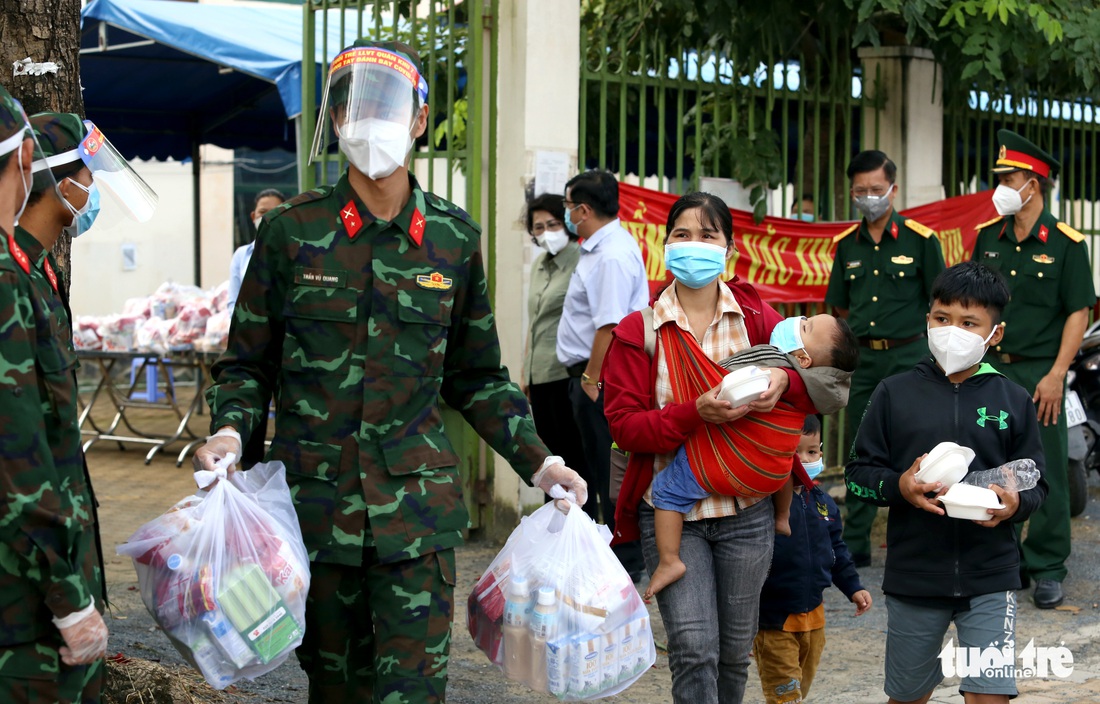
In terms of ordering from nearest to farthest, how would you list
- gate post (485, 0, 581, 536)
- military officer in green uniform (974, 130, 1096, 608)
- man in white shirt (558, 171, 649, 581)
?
1. man in white shirt (558, 171, 649, 581)
2. military officer in green uniform (974, 130, 1096, 608)
3. gate post (485, 0, 581, 536)

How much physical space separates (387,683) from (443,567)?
30cm

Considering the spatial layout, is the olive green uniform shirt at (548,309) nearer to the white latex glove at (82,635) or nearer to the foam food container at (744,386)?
the foam food container at (744,386)

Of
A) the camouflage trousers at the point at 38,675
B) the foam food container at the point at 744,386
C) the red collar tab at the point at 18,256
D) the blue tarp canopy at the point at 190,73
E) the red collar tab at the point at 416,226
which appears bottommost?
the camouflage trousers at the point at 38,675

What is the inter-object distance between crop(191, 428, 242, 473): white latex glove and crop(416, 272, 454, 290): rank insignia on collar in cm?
56

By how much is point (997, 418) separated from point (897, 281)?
290cm

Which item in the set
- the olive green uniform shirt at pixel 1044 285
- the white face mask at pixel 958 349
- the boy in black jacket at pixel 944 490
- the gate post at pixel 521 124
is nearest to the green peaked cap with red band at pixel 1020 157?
the olive green uniform shirt at pixel 1044 285

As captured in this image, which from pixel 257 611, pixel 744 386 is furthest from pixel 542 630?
pixel 744 386

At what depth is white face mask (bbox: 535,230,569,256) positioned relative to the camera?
6.34 meters

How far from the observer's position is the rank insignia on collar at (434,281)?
3.12m

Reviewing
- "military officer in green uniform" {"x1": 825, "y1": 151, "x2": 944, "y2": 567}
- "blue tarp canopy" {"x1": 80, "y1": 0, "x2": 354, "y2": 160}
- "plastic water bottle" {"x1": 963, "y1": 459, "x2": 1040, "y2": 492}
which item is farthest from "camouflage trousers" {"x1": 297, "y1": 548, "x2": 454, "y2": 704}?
"blue tarp canopy" {"x1": 80, "y1": 0, "x2": 354, "y2": 160}

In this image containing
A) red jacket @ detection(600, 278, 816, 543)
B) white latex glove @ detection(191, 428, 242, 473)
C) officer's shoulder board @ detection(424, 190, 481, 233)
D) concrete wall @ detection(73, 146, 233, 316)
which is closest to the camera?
white latex glove @ detection(191, 428, 242, 473)

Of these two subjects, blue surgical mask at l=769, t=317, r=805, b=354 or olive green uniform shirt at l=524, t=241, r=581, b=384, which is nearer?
blue surgical mask at l=769, t=317, r=805, b=354

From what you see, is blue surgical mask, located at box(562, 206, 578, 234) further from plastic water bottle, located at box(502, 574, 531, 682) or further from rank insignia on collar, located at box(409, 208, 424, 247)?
plastic water bottle, located at box(502, 574, 531, 682)

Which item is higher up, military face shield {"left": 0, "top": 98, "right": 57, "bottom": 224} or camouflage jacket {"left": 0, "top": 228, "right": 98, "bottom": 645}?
military face shield {"left": 0, "top": 98, "right": 57, "bottom": 224}
